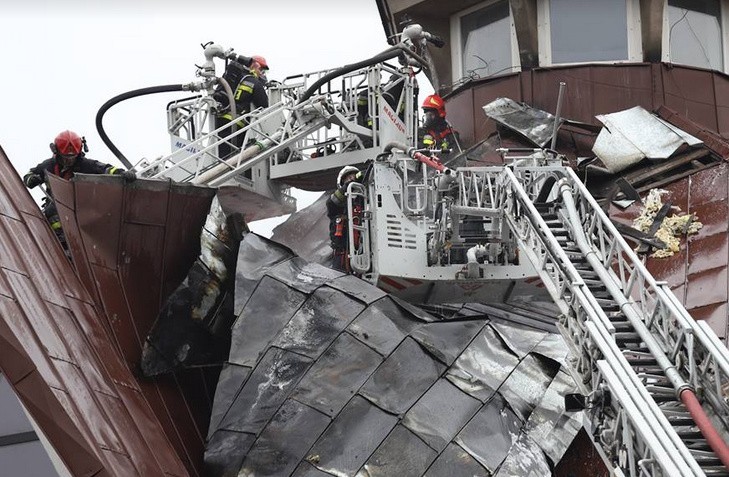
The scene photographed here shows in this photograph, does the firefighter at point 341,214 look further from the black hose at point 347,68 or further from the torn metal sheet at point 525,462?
the torn metal sheet at point 525,462

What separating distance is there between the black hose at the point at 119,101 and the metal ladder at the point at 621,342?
8.08m

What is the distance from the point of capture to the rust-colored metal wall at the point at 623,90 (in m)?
18.6

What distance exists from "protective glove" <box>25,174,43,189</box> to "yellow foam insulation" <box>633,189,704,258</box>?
8.14 metres

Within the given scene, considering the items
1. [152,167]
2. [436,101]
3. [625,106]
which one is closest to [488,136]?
[436,101]

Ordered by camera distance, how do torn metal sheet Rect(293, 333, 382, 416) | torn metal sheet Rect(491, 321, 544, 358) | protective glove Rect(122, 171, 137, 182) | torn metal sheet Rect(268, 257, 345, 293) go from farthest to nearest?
1. protective glove Rect(122, 171, 137, 182)
2. torn metal sheet Rect(268, 257, 345, 293)
3. torn metal sheet Rect(491, 321, 544, 358)
4. torn metal sheet Rect(293, 333, 382, 416)

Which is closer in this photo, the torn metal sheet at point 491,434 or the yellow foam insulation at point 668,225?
the torn metal sheet at point 491,434

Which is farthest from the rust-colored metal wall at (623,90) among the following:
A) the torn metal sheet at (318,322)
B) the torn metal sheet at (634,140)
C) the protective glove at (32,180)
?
the protective glove at (32,180)

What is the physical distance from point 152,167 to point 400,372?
5978mm

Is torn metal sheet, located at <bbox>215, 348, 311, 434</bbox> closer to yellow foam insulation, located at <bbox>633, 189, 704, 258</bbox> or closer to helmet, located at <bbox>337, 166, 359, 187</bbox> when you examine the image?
helmet, located at <bbox>337, 166, 359, 187</bbox>

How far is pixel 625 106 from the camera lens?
18578mm

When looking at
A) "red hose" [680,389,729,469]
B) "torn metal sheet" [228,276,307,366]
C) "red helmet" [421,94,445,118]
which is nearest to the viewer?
"red hose" [680,389,729,469]

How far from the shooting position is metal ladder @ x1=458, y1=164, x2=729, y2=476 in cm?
962

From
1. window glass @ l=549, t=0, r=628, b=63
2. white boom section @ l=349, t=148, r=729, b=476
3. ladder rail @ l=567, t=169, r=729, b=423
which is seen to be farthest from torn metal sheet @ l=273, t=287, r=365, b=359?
window glass @ l=549, t=0, r=628, b=63

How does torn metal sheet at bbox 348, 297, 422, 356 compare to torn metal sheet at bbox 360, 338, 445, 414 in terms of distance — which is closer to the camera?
torn metal sheet at bbox 360, 338, 445, 414
